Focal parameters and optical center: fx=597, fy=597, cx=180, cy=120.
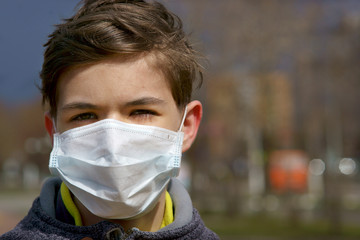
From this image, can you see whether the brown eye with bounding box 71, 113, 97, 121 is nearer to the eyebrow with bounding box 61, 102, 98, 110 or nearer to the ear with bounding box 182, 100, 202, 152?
the eyebrow with bounding box 61, 102, 98, 110

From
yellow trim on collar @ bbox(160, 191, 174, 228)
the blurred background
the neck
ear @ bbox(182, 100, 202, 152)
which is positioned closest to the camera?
the neck

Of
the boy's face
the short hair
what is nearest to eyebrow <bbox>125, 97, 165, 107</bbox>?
the boy's face

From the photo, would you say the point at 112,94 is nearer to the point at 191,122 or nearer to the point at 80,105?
the point at 80,105

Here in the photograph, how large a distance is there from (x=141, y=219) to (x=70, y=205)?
307 mm

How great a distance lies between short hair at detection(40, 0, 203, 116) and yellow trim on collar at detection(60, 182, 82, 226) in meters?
0.34

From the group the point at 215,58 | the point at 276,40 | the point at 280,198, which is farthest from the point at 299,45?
the point at 280,198

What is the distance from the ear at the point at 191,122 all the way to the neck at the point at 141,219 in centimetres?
27

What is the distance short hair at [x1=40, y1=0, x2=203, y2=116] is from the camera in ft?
7.96

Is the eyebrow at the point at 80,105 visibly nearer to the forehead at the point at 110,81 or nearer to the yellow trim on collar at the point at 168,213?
the forehead at the point at 110,81

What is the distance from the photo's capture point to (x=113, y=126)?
235cm

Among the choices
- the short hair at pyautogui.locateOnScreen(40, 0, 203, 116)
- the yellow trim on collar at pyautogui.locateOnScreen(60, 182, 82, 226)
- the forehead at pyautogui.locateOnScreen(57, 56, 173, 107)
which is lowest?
the yellow trim on collar at pyautogui.locateOnScreen(60, 182, 82, 226)

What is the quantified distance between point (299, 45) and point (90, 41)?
1404 cm

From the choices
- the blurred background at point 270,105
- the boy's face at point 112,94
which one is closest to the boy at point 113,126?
the boy's face at point 112,94

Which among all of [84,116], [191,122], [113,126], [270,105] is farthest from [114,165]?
[270,105]
